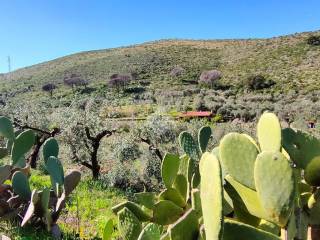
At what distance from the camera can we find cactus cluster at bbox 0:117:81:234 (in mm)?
5039

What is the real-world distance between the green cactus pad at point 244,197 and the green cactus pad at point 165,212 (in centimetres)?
73

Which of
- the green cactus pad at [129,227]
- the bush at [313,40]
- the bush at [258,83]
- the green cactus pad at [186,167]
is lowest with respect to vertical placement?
the bush at [258,83]

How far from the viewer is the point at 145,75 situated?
240ft

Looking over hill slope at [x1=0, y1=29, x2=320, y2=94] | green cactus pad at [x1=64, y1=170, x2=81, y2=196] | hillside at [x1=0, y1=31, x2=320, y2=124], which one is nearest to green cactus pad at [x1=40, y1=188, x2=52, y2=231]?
green cactus pad at [x1=64, y1=170, x2=81, y2=196]

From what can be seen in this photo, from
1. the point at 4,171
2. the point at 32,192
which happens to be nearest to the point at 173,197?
the point at 32,192

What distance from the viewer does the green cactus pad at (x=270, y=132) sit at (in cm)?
223

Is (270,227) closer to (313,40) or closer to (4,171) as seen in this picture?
(4,171)

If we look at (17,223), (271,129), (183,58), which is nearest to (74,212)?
(17,223)

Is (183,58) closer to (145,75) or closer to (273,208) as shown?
(145,75)

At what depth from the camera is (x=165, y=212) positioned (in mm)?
3059

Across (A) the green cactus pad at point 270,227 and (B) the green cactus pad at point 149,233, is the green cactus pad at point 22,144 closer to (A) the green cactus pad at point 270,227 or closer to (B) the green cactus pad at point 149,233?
(B) the green cactus pad at point 149,233

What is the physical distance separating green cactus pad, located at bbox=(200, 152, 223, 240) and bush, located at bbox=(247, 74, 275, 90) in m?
55.9

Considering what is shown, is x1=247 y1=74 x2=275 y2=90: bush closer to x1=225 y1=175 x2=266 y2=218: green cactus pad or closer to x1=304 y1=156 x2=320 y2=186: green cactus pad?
x1=304 y1=156 x2=320 y2=186: green cactus pad

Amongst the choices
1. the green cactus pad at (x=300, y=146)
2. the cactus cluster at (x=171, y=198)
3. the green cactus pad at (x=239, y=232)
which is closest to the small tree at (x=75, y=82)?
the cactus cluster at (x=171, y=198)
